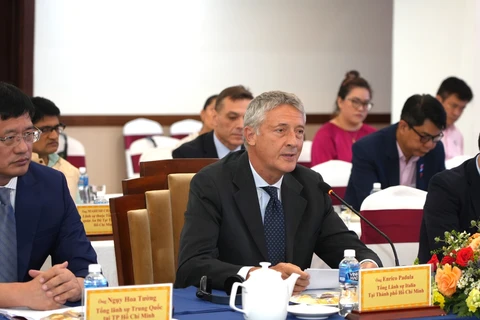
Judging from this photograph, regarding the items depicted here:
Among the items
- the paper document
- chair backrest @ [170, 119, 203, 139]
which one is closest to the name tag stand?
the paper document

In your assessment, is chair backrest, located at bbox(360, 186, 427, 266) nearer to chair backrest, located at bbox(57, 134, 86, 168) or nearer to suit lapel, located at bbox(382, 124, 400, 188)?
suit lapel, located at bbox(382, 124, 400, 188)

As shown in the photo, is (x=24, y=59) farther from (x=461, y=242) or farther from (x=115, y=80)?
(x=461, y=242)

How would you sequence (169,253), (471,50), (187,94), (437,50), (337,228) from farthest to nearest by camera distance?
(187,94), (437,50), (471,50), (169,253), (337,228)

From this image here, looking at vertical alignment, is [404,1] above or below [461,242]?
above

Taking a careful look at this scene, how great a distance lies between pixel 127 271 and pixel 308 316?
3.55 ft

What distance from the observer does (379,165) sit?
16.2 feet

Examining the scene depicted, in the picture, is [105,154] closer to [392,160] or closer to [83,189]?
[83,189]

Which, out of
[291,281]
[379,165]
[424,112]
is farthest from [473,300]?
[379,165]

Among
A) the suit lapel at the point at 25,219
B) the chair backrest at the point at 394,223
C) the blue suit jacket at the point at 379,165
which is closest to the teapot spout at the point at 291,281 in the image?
the suit lapel at the point at 25,219

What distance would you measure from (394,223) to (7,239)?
5.64ft

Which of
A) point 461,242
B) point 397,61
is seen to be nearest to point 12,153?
point 461,242

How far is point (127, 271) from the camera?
10.4ft

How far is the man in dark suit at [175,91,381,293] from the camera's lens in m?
2.92

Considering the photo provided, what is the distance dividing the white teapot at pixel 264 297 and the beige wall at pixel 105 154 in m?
6.24
